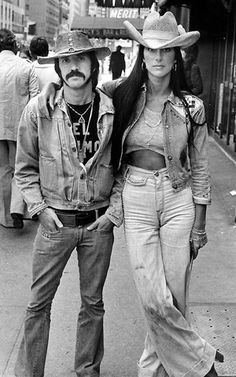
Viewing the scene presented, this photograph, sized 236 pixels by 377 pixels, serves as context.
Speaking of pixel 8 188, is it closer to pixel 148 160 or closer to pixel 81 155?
pixel 81 155

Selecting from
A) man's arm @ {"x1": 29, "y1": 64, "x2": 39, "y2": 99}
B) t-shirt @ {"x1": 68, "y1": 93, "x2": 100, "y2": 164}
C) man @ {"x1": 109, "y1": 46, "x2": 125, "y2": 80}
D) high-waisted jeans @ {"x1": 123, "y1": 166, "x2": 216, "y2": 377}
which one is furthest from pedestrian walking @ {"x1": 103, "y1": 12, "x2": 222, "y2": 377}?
man @ {"x1": 109, "y1": 46, "x2": 125, "y2": 80}

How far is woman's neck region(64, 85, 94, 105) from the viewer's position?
3287mm

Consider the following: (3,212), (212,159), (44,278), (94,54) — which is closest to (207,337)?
(44,278)

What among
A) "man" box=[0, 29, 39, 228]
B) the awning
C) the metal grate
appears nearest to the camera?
the metal grate

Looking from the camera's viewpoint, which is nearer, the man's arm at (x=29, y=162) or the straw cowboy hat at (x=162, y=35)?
the straw cowboy hat at (x=162, y=35)

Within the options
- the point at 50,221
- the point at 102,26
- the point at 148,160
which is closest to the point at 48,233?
the point at 50,221

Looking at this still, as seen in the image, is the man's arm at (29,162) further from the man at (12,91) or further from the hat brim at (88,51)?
the man at (12,91)

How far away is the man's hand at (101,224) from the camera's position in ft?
11.0

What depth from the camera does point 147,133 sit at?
3.27 meters

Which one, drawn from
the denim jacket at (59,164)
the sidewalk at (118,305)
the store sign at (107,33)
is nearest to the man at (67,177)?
the denim jacket at (59,164)

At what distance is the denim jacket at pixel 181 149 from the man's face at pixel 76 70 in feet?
0.71

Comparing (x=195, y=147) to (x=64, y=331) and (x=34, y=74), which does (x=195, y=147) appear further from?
(x=34, y=74)

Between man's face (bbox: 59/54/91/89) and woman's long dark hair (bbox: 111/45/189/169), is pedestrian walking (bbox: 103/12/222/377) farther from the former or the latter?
man's face (bbox: 59/54/91/89)

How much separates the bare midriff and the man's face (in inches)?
17.7
